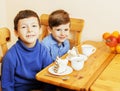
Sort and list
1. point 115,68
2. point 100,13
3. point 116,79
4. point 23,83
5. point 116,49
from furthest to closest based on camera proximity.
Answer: point 100,13, point 116,49, point 23,83, point 115,68, point 116,79

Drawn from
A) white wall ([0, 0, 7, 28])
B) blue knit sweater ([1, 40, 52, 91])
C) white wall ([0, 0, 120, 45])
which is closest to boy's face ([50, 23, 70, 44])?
blue knit sweater ([1, 40, 52, 91])

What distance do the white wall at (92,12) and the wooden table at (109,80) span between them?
57 centimetres

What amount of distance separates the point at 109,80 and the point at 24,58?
21.5 inches

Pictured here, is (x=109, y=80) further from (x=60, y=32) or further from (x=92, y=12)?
(x=92, y=12)

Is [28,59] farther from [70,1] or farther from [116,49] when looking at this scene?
[70,1]

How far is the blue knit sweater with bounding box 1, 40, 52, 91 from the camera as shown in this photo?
143 cm

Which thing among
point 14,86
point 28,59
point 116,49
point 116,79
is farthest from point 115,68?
point 14,86

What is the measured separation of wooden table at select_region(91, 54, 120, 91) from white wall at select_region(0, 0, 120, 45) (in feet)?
1.89

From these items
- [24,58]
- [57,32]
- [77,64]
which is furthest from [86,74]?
[57,32]

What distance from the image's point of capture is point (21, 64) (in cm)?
147

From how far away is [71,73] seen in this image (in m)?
1.31

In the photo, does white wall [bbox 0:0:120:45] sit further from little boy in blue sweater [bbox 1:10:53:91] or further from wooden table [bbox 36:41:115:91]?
little boy in blue sweater [bbox 1:10:53:91]

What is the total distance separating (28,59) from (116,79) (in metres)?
0.56

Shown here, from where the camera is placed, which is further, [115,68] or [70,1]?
[70,1]
